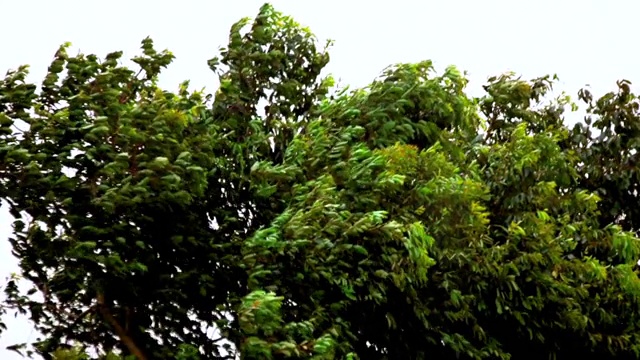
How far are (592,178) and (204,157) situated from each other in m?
6.45

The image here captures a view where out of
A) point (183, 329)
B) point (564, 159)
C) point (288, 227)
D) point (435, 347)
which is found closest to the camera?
point (288, 227)

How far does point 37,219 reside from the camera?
10.7 metres

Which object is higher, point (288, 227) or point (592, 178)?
point (592, 178)

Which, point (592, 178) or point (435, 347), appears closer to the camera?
point (435, 347)

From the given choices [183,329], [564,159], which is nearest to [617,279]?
[564,159]

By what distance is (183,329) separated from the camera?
1164 cm

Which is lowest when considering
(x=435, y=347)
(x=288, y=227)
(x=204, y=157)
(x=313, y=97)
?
(x=435, y=347)

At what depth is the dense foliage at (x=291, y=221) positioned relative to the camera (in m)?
10.6

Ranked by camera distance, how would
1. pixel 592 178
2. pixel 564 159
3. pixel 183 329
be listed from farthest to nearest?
pixel 592 178
pixel 564 159
pixel 183 329

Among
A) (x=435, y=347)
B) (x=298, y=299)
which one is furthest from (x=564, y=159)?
(x=298, y=299)

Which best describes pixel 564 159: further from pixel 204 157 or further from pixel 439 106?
pixel 204 157

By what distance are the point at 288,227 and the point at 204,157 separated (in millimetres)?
1235

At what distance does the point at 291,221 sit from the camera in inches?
416

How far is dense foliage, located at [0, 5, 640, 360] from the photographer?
34.8 ft
